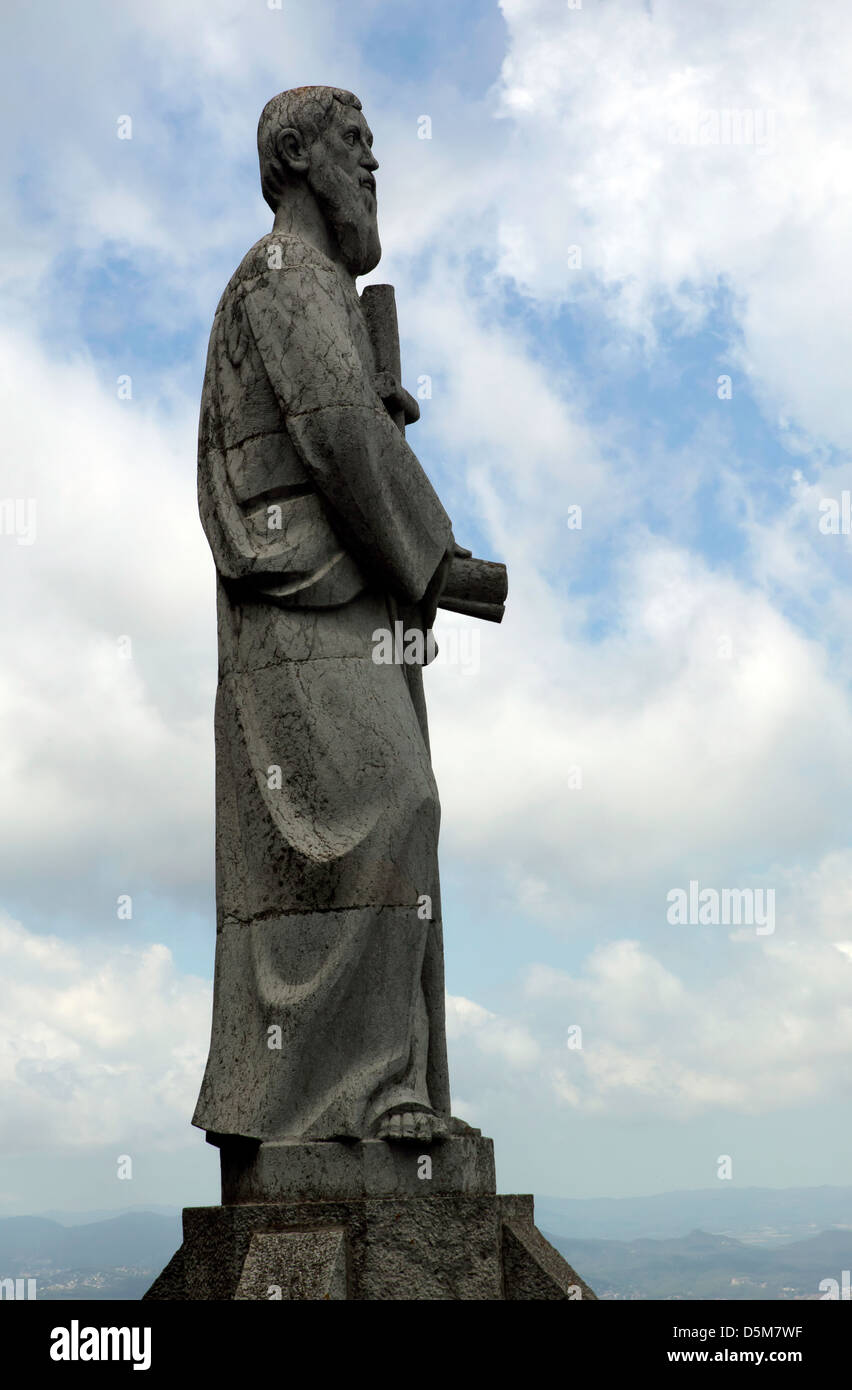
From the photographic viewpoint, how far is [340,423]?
8.17 m

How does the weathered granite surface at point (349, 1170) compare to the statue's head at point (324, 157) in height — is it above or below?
below

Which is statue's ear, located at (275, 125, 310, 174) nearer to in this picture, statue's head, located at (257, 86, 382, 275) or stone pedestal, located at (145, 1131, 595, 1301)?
statue's head, located at (257, 86, 382, 275)

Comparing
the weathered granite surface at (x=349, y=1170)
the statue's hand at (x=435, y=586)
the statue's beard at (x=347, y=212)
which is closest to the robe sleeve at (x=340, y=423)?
the statue's hand at (x=435, y=586)

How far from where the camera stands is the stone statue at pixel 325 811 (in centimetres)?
748

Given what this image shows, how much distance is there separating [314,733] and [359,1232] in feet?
7.44

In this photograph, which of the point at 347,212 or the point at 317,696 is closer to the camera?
the point at 317,696

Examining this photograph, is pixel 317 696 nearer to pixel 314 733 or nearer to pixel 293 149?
pixel 314 733

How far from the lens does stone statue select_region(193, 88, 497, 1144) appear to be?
25.5ft

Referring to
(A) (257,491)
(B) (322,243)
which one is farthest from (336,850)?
(B) (322,243)

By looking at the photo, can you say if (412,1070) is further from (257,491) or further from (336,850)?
(257,491)

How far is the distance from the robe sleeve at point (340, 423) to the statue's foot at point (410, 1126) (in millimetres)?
2544

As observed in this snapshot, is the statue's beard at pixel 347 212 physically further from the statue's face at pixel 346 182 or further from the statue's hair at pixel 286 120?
the statue's hair at pixel 286 120

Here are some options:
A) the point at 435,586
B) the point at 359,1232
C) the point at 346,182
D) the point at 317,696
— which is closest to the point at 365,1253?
the point at 359,1232
